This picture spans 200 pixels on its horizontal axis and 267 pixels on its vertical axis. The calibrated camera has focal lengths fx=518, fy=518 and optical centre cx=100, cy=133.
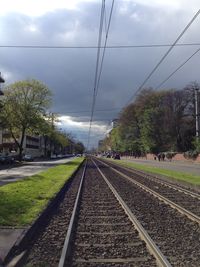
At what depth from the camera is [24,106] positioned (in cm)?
8612

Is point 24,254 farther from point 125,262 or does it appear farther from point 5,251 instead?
point 125,262

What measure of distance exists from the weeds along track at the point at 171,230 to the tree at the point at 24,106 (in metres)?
68.4

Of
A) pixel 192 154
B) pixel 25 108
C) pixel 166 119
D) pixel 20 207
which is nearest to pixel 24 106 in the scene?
pixel 25 108

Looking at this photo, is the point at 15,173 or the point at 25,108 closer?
the point at 15,173

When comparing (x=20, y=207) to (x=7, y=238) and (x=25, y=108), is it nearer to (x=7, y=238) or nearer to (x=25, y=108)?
(x=7, y=238)

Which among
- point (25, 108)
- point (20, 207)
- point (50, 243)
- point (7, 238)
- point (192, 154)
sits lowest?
point (50, 243)

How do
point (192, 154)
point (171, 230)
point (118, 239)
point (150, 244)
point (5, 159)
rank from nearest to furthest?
point (150, 244)
point (118, 239)
point (171, 230)
point (5, 159)
point (192, 154)

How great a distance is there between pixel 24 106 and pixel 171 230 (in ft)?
249

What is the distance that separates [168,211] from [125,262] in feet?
24.9

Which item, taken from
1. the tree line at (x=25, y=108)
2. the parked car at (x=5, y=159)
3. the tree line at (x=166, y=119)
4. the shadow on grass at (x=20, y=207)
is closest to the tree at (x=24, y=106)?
the tree line at (x=25, y=108)

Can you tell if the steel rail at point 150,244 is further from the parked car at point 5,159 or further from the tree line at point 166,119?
the tree line at point 166,119

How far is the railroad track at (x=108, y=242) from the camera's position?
8547 millimetres

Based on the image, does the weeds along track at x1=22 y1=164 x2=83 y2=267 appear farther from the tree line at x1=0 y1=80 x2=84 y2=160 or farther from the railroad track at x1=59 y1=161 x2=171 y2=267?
the tree line at x1=0 y1=80 x2=84 y2=160

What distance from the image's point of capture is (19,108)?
282 feet
